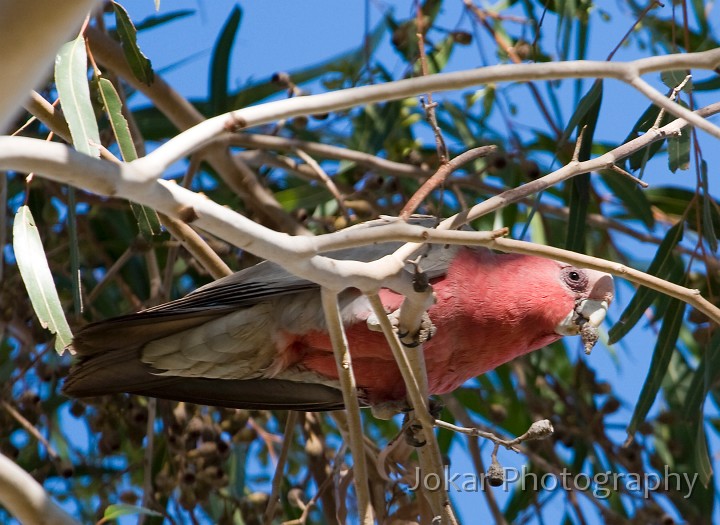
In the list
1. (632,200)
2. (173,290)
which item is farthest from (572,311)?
(173,290)

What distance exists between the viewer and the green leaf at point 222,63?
361 centimetres

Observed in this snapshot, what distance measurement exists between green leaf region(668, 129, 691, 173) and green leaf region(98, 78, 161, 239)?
1.20 metres

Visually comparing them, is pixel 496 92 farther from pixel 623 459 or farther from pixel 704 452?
pixel 704 452

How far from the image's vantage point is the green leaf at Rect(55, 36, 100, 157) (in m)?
1.99

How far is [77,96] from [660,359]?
5.38 feet

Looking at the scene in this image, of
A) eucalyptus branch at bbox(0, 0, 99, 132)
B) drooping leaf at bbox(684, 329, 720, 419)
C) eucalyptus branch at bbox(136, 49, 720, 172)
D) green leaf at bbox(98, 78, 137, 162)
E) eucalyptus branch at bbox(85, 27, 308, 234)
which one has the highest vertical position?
eucalyptus branch at bbox(85, 27, 308, 234)

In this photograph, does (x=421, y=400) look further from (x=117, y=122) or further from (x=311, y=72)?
(x=311, y=72)

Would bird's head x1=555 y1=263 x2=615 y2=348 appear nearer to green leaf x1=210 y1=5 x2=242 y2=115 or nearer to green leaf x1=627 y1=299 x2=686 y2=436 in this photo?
green leaf x1=627 y1=299 x2=686 y2=436

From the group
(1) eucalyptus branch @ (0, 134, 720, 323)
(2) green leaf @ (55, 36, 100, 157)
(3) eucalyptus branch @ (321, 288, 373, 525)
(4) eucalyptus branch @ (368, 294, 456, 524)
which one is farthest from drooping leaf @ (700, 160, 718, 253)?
(2) green leaf @ (55, 36, 100, 157)

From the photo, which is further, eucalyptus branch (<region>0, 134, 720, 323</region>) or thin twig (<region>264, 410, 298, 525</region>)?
thin twig (<region>264, 410, 298, 525</region>)

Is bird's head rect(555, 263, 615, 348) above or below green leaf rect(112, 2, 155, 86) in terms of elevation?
below

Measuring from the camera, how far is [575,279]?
2.73 metres

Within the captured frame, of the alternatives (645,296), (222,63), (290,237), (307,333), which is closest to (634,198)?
(645,296)

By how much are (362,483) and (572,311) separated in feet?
3.19
